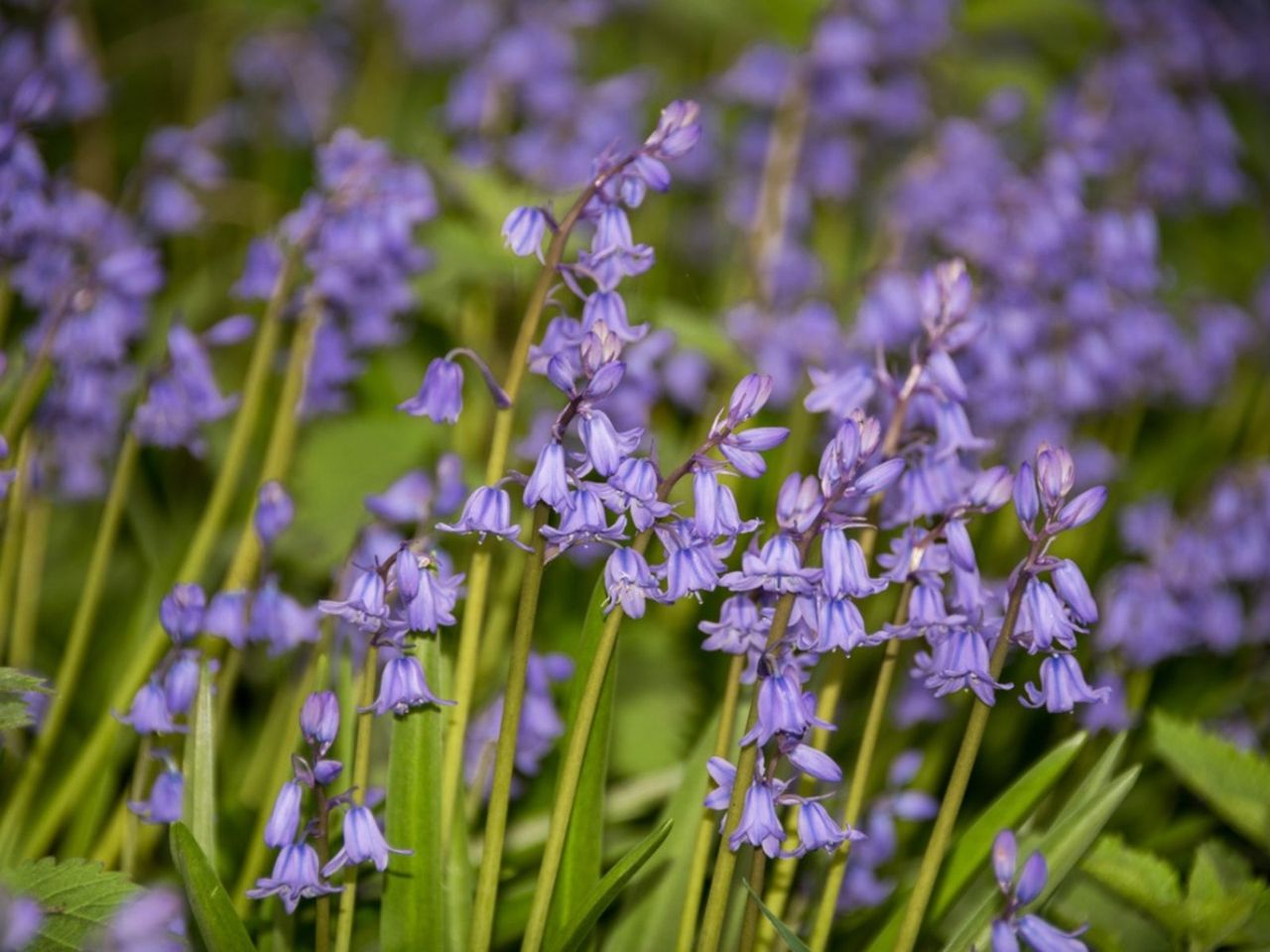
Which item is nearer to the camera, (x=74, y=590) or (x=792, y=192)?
(x=74, y=590)

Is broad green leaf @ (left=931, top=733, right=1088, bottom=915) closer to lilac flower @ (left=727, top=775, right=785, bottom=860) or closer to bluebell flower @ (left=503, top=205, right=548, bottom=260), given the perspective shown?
lilac flower @ (left=727, top=775, right=785, bottom=860)

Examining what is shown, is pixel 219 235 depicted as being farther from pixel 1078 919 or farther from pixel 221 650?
pixel 1078 919

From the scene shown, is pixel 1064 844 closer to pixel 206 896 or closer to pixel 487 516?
pixel 487 516

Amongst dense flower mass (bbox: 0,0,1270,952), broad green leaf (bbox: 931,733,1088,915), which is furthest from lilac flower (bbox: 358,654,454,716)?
broad green leaf (bbox: 931,733,1088,915)

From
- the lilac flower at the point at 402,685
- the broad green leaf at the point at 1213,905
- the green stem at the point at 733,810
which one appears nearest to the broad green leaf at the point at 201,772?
the lilac flower at the point at 402,685

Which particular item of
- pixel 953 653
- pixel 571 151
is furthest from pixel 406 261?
pixel 953 653

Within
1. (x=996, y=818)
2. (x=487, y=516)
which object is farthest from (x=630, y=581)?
(x=996, y=818)
